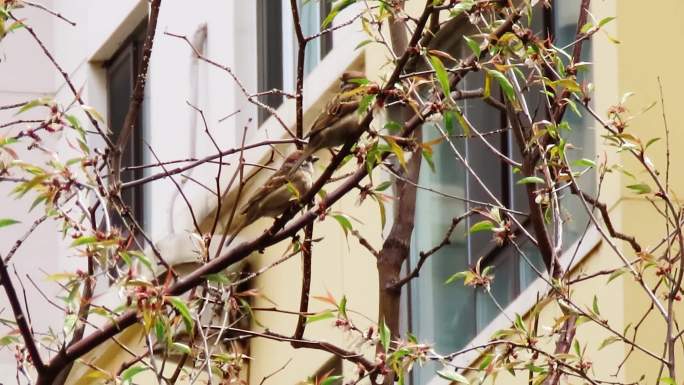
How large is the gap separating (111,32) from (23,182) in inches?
347

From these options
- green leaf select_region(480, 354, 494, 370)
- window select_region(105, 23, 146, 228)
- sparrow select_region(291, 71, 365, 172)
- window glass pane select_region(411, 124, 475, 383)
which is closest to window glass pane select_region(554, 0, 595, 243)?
window glass pane select_region(411, 124, 475, 383)

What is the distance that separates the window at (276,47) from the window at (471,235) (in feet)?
6.81

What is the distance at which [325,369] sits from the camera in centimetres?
845

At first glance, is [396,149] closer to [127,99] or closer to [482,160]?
[482,160]

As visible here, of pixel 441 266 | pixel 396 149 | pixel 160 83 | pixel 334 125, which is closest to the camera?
pixel 396 149

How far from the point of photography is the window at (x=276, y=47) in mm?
9788

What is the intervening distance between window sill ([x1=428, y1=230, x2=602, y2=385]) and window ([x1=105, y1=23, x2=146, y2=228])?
5.82 metres

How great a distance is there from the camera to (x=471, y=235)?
24.2 ft

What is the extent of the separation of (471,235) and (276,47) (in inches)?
123

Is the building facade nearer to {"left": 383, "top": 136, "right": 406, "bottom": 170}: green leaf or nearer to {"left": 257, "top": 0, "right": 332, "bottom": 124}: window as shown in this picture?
{"left": 257, "top": 0, "right": 332, "bottom": 124}: window

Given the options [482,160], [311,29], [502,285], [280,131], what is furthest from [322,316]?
[311,29]

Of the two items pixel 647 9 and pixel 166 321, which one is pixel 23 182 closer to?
pixel 166 321

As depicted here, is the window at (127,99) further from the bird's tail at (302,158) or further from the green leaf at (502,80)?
the green leaf at (502,80)

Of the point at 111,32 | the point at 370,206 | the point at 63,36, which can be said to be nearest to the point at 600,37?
the point at 370,206
